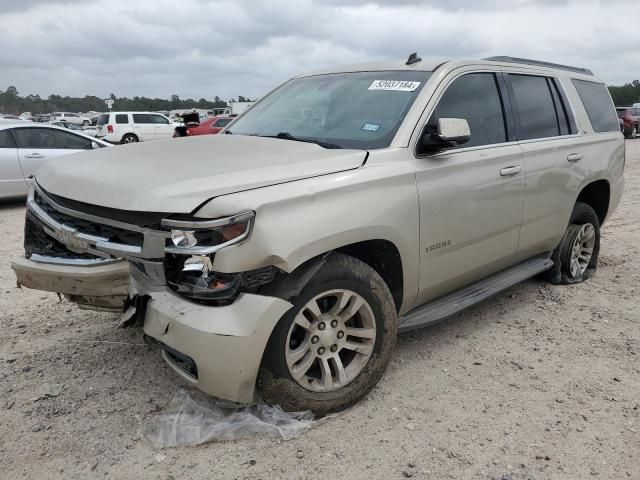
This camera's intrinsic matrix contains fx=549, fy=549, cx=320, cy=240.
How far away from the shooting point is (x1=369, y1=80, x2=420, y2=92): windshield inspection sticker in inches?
135

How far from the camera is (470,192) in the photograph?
3.41 meters

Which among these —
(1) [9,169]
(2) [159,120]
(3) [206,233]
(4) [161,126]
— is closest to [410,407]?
(3) [206,233]

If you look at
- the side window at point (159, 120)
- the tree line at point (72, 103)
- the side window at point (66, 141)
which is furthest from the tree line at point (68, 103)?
the side window at point (66, 141)

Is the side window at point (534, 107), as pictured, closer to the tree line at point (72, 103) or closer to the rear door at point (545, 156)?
the rear door at point (545, 156)

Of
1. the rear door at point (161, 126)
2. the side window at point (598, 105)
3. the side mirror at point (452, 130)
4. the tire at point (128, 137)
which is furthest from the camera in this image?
the rear door at point (161, 126)

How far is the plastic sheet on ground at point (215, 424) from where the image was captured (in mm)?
2686

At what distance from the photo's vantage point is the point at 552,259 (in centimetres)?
477

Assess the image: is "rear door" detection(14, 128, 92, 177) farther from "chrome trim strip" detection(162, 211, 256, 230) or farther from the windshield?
"chrome trim strip" detection(162, 211, 256, 230)

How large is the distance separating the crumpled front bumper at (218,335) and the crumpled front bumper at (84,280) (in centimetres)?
18

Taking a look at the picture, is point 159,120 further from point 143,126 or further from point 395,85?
point 395,85

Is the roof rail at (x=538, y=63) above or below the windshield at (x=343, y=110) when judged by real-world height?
above

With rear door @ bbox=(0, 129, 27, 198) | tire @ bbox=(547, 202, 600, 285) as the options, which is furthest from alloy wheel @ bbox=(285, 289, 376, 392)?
rear door @ bbox=(0, 129, 27, 198)

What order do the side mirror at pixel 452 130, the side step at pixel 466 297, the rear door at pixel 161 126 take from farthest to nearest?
the rear door at pixel 161 126
the side step at pixel 466 297
the side mirror at pixel 452 130

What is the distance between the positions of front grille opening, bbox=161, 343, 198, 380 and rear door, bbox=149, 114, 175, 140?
23.7 meters
